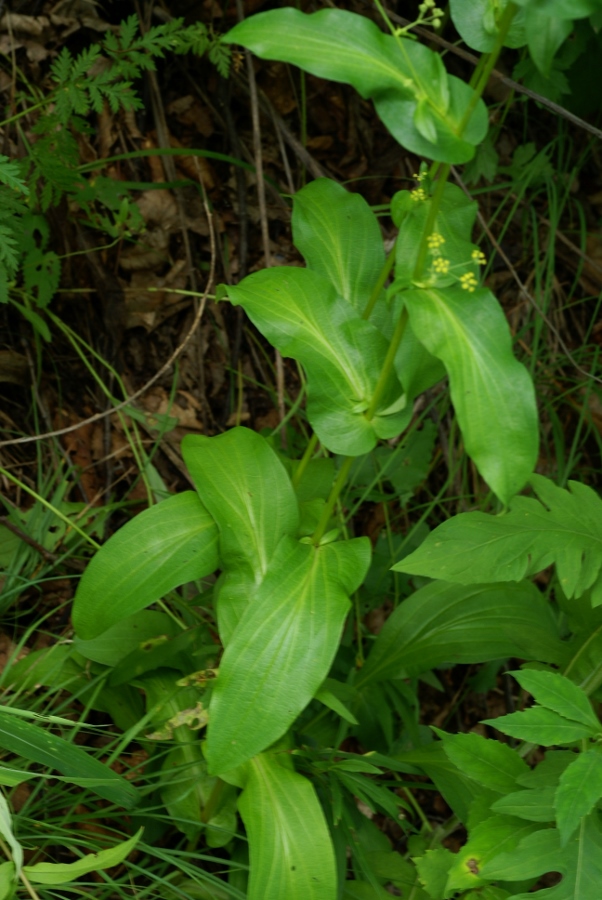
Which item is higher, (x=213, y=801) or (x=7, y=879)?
(x=7, y=879)

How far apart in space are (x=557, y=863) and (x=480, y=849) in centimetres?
11

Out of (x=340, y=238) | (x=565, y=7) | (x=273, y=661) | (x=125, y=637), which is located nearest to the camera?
(x=565, y=7)

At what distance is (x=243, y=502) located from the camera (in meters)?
1.43

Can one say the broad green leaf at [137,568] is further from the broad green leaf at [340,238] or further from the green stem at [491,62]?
the green stem at [491,62]

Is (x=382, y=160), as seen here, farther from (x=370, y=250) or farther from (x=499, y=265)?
(x=370, y=250)

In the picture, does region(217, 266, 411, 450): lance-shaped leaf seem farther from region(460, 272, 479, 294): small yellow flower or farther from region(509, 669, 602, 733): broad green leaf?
region(509, 669, 602, 733): broad green leaf

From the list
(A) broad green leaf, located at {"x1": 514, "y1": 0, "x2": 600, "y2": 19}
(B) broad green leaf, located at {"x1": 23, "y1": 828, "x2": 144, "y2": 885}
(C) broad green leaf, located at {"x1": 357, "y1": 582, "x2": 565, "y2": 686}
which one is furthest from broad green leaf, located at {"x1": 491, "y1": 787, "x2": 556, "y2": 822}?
(A) broad green leaf, located at {"x1": 514, "y1": 0, "x2": 600, "y2": 19}

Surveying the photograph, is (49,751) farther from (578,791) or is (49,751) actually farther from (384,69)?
(384,69)

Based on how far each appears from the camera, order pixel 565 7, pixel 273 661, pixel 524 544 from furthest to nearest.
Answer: pixel 524 544
pixel 273 661
pixel 565 7

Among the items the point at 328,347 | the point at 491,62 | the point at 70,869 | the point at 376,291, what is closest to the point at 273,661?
the point at 70,869

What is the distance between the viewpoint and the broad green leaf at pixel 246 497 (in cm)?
141

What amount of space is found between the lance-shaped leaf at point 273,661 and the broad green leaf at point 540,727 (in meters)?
0.27

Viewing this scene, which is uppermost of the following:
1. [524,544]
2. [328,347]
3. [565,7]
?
[565,7]

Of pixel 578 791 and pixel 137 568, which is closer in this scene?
pixel 578 791
